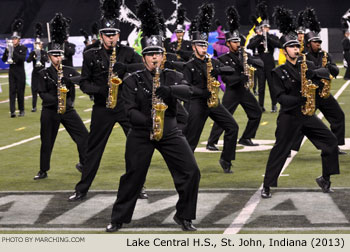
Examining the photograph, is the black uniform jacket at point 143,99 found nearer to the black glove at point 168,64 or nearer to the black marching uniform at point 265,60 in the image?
the black glove at point 168,64

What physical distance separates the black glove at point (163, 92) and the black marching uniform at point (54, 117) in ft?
13.5

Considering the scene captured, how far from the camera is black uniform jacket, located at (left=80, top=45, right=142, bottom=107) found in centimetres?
1159

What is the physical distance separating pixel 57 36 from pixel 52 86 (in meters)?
0.80

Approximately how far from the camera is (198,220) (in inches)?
396

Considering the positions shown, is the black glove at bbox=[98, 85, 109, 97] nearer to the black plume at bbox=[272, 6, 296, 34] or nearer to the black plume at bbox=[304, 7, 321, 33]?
the black plume at bbox=[272, 6, 296, 34]

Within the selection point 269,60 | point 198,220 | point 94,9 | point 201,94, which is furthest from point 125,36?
point 198,220

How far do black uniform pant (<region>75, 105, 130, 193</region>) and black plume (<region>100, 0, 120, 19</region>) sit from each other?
123 cm

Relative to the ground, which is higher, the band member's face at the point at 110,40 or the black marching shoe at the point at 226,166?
the band member's face at the point at 110,40

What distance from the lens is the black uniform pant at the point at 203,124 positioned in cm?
1369

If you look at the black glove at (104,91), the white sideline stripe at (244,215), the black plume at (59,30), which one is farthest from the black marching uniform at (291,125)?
the black plume at (59,30)

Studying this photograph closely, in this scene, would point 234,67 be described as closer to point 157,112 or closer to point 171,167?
point 171,167

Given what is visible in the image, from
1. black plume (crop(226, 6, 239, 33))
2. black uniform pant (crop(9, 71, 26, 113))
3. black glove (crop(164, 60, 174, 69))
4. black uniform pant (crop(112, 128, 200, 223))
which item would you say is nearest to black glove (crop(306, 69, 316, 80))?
black uniform pant (crop(112, 128, 200, 223))

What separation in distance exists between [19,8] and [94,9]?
13.2 ft

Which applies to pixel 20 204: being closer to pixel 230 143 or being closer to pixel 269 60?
pixel 230 143
